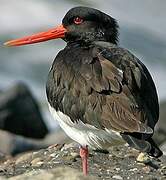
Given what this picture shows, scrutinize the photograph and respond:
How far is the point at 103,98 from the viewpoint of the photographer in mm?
7422

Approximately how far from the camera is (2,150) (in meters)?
11.6

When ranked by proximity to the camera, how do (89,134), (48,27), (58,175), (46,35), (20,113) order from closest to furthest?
1. (58,175)
2. (89,134)
3. (46,35)
4. (20,113)
5. (48,27)

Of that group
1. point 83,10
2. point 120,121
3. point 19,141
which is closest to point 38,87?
point 19,141

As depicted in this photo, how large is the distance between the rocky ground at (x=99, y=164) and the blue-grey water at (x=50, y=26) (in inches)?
331

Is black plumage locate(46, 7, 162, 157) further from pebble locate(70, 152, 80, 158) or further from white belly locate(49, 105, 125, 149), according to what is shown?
pebble locate(70, 152, 80, 158)

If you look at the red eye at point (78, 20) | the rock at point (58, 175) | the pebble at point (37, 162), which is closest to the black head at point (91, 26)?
the red eye at point (78, 20)

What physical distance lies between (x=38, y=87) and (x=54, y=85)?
35.2ft

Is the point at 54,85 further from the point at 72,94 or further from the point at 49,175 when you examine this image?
the point at 49,175

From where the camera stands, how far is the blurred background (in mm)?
19250

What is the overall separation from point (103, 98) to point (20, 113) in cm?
678

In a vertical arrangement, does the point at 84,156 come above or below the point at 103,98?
below

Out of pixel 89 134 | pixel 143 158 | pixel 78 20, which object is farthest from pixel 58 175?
pixel 78 20

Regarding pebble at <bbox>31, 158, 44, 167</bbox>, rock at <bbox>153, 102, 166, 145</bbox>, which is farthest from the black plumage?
rock at <bbox>153, 102, 166, 145</bbox>

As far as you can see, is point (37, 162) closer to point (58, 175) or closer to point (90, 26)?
point (90, 26)
